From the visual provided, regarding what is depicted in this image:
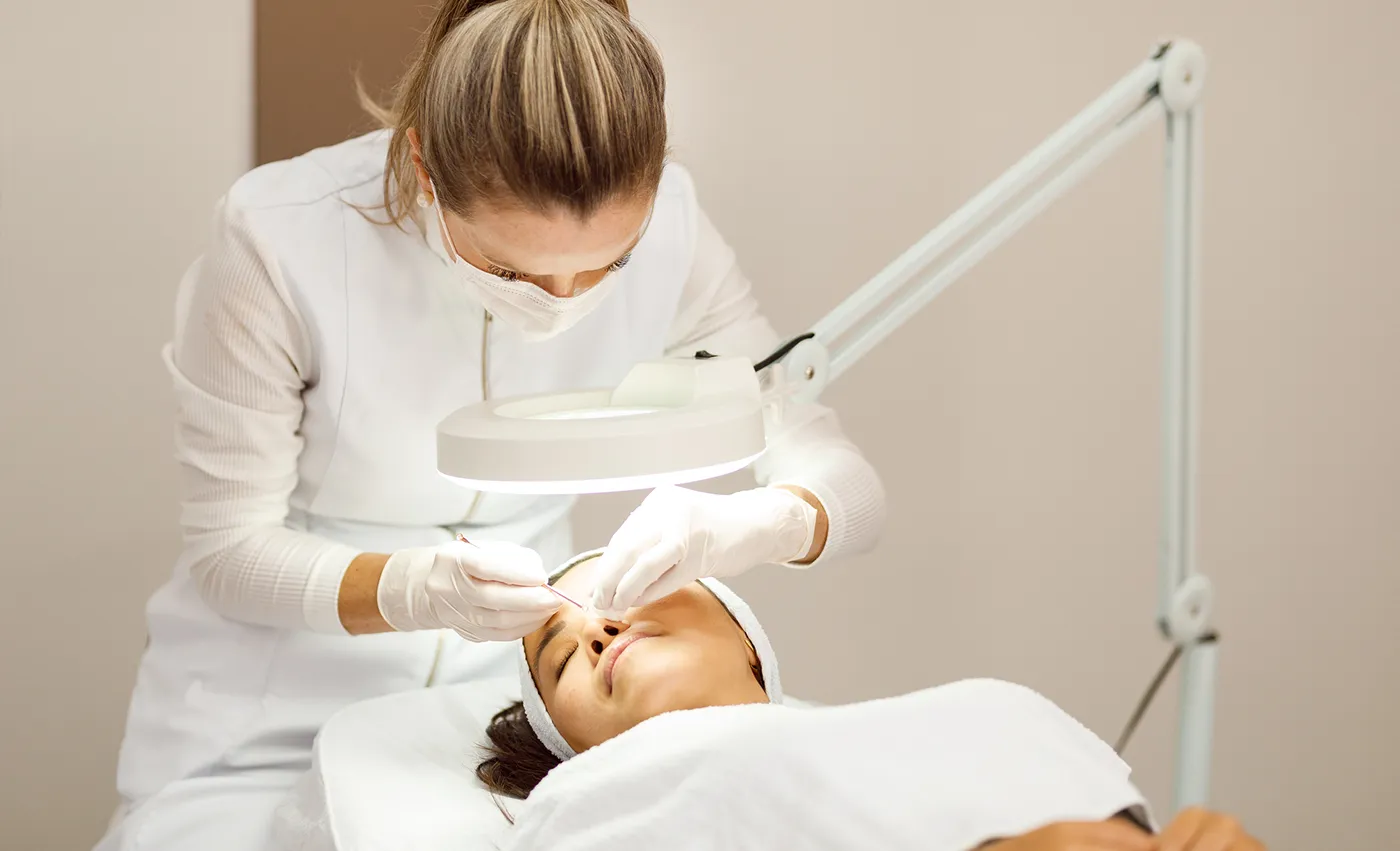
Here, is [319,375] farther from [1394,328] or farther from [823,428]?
[1394,328]

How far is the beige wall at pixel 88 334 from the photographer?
1.98 m

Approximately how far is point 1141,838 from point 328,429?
100 centimetres

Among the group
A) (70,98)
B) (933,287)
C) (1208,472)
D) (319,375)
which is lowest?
(1208,472)

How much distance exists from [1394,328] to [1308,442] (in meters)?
0.24

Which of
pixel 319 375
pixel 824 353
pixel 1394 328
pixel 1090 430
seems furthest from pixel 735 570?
pixel 1394 328

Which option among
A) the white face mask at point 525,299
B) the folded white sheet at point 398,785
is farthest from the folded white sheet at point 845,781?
the white face mask at point 525,299

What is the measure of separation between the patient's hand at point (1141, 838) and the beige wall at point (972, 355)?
52.5 inches

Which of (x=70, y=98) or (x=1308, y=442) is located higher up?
(x=70, y=98)

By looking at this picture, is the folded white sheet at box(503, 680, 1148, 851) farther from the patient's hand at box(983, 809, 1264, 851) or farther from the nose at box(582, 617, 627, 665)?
the nose at box(582, 617, 627, 665)

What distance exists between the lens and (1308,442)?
7.45 ft

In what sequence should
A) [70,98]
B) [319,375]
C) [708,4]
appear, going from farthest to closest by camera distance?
[708,4]
[70,98]
[319,375]

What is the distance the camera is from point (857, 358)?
3.90 feet

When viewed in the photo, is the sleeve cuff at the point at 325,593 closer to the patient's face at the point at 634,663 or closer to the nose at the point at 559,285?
the patient's face at the point at 634,663

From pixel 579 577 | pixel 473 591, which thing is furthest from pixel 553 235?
pixel 579 577
